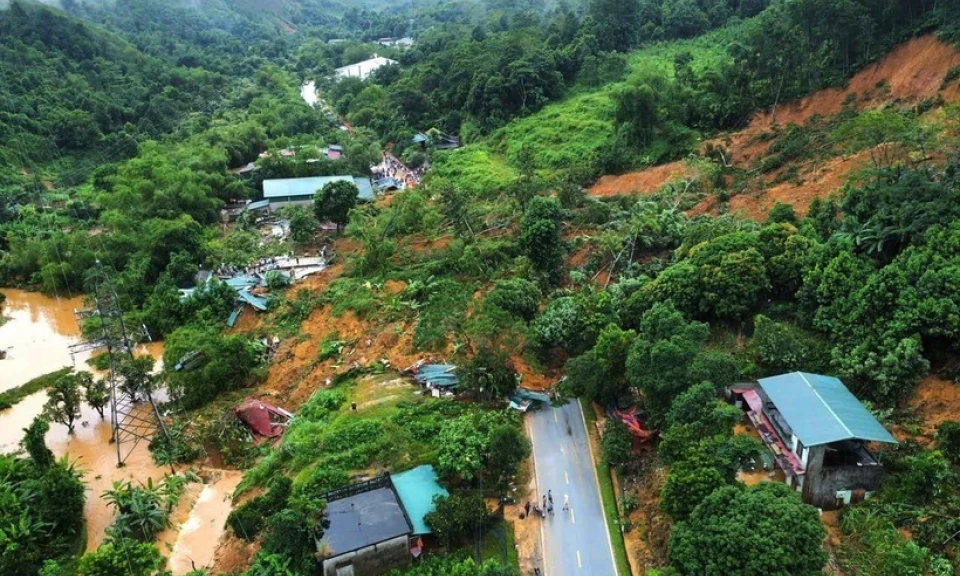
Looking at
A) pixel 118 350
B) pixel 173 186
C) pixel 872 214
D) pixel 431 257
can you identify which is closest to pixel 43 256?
pixel 173 186

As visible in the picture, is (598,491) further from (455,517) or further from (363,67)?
(363,67)

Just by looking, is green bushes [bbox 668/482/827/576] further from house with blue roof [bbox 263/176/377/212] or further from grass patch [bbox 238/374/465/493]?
house with blue roof [bbox 263/176/377/212]

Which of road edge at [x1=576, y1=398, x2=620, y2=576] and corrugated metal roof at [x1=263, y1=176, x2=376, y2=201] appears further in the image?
corrugated metal roof at [x1=263, y1=176, x2=376, y2=201]

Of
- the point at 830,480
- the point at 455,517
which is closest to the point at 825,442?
the point at 830,480

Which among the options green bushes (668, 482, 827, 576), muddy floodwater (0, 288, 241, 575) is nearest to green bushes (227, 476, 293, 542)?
muddy floodwater (0, 288, 241, 575)

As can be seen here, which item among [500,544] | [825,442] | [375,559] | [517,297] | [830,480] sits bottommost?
[500,544]

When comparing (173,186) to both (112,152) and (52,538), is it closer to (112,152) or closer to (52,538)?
(112,152)

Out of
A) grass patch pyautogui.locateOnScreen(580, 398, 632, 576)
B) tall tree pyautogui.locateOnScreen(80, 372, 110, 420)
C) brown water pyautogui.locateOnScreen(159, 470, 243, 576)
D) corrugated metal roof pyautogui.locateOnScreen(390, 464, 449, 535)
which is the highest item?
tall tree pyautogui.locateOnScreen(80, 372, 110, 420)
